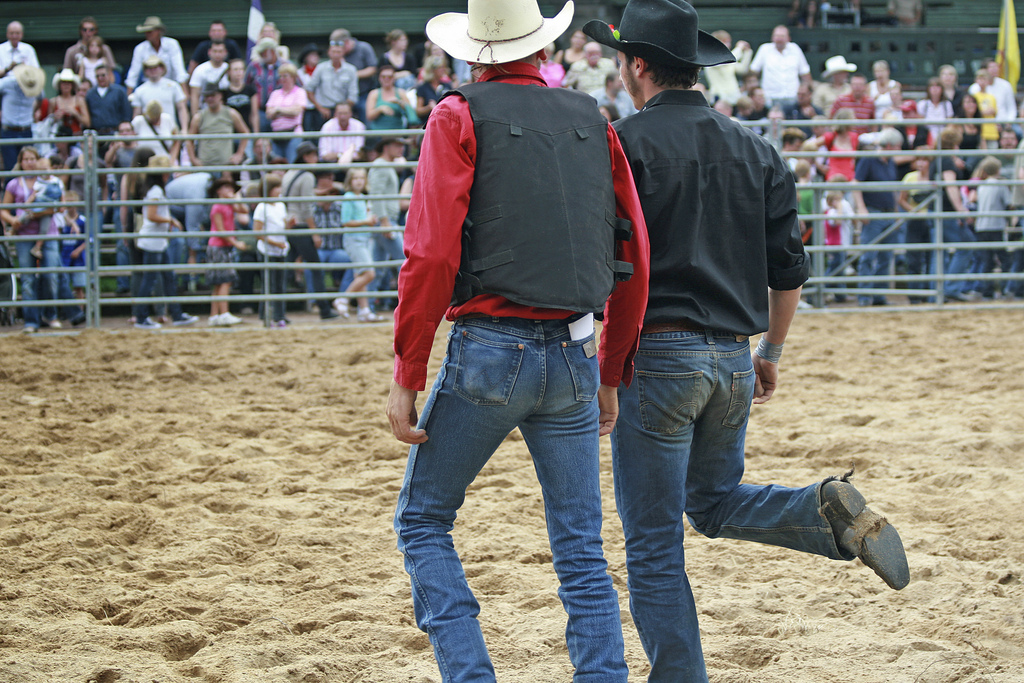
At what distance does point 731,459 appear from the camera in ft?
9.06

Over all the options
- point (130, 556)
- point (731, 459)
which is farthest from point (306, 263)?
point (731, 459)

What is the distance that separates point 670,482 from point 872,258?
8.75 m

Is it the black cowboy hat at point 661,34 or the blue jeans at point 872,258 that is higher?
the black cowboy hat at point 661,34

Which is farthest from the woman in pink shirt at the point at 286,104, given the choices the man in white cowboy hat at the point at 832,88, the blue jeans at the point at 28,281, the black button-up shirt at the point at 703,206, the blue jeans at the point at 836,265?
the black button-up shirt at the point at 703,206

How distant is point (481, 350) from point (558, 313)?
0.20 meters

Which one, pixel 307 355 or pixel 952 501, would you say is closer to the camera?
pixel 952 501

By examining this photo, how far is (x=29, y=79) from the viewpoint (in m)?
10.7

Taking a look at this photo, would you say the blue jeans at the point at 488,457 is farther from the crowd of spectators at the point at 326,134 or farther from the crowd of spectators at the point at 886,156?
the crowd of spectators at the point at 886,156

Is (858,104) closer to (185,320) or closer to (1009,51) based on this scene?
(1009,51)

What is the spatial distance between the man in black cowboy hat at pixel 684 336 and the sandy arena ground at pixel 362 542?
18.4 inches

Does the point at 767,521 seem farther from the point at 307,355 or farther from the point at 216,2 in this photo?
the point at 216,2

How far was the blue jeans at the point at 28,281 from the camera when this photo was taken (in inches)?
356

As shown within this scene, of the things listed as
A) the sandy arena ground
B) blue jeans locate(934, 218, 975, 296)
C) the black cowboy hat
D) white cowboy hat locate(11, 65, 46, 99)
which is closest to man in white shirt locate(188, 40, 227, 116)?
white cowboy hat locate(11, 65, 46, 99)

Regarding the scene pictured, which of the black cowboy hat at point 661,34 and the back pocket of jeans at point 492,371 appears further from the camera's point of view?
the black cowboy hat at point 661,34
